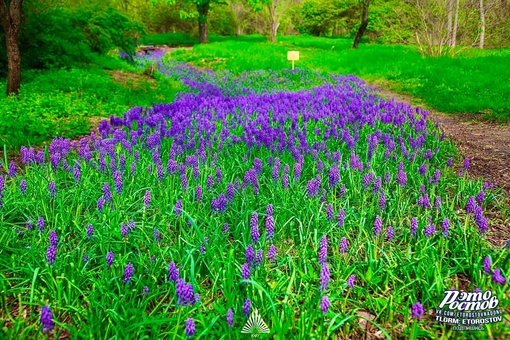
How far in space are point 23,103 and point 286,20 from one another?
170ft

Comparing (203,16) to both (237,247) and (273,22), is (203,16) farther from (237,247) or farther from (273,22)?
(237,247)

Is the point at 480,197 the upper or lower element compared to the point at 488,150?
upper

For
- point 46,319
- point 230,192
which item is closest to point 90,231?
point 46,319

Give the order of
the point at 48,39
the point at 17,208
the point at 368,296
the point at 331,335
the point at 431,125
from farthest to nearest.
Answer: the point at 48,39
the point at 431,125
the point at 17,208
the point at 368,296
the point at 331,335

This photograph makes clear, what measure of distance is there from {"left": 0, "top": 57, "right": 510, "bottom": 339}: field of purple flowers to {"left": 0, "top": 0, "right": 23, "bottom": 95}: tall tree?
5025 millimetres

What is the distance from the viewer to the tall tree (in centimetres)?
797

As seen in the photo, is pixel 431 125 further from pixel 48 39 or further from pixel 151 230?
pixel 48 39

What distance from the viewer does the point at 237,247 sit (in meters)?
2.73

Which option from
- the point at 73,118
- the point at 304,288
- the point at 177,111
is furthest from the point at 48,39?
the point at 304,288

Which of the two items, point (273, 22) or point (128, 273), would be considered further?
point (273, 22)

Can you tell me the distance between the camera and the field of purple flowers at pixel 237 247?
2.15m

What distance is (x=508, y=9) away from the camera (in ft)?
104

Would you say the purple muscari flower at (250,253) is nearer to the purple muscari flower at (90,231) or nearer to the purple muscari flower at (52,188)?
the purple muscari flower at (90,231)

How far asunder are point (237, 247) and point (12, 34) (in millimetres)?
7795
